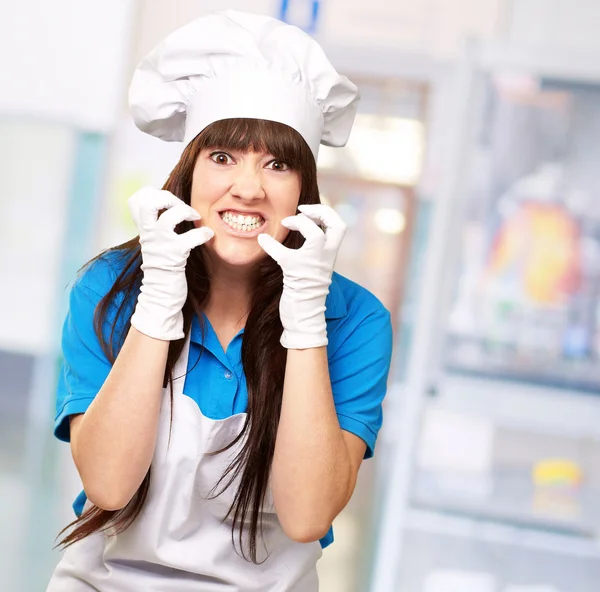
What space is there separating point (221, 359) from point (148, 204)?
25 cm

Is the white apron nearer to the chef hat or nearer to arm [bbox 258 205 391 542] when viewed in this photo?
arm [bbox 258 205 391 542]

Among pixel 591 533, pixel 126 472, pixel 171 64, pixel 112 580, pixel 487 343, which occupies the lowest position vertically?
pixel 591 533

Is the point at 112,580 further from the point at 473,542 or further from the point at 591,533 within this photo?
the point at 473,542

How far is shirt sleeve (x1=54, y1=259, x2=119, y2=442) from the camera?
44.8 inches

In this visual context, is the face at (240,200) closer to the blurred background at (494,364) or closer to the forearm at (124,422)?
the forearm at (124,422)

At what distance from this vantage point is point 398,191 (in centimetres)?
744

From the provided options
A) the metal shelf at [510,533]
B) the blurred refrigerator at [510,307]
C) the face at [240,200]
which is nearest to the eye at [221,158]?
the face at [240,200]

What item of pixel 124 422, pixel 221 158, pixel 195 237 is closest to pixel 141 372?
pixel 124 422

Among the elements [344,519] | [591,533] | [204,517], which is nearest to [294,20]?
[344,519]

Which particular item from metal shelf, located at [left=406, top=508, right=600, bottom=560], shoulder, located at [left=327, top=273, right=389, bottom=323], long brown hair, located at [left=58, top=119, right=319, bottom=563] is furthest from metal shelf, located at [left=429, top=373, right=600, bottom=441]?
long brown hair, located at [left=58, top=119, right=319, bottom=563]

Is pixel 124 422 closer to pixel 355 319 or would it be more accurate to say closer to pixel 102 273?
pixel 102 273

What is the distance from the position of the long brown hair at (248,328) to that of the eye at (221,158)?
12 millimetres

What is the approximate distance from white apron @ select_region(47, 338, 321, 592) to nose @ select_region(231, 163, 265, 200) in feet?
0.89

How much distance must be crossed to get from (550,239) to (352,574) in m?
1.30
